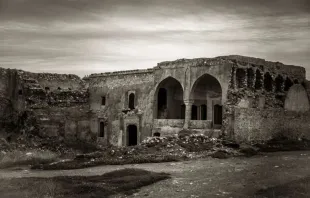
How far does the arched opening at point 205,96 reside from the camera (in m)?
25.9

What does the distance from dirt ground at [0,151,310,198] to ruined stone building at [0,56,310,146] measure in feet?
16.2

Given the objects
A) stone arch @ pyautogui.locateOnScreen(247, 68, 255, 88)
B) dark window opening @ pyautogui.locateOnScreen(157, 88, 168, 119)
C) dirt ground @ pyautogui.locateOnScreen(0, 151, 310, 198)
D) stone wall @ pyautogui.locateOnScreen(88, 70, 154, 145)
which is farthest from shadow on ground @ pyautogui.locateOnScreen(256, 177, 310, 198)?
dark window opening @ pyautogui.locateOnScreen(157, 88, 168, 119)

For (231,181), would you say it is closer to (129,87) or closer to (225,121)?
(225,121)

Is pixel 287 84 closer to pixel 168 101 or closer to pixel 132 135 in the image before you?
→ pixel 168 101

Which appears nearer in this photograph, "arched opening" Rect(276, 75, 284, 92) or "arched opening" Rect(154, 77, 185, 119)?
"arched opening" Rect(276, 75, 284, 92)

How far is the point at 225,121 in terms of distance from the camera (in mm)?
23219

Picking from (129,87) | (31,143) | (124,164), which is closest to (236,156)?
(124,164)

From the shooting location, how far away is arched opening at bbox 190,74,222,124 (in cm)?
2589

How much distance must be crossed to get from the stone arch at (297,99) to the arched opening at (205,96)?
5.29 meters

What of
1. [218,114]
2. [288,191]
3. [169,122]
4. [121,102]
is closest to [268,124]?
[218,114]

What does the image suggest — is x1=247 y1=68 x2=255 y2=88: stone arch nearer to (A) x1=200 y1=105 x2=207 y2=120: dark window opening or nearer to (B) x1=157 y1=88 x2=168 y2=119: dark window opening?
(A) x1=200 y1=105 x2=207 y2=120: dark window opening

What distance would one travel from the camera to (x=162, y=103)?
28453mm

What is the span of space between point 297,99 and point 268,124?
4.12 meters

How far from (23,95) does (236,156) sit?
1631 centimetres
